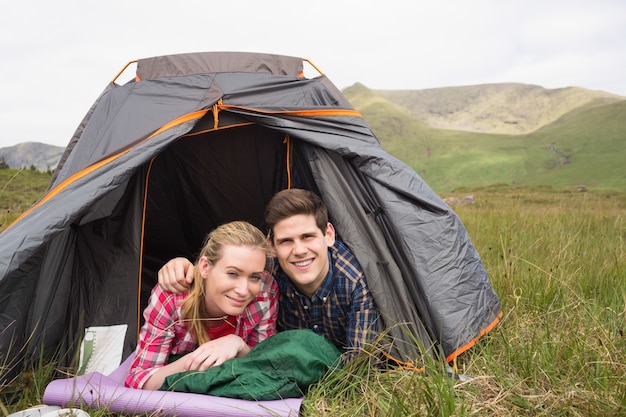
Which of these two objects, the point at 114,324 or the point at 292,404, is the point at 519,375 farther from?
the point at 114,324

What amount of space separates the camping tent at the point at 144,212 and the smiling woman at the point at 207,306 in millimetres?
442

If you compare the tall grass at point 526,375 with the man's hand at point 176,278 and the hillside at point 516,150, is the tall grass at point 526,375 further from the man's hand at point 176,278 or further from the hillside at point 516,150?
the hillside at point 516,150

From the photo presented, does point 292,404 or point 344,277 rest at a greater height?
point 344,277

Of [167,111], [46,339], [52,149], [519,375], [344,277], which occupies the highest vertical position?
[52,149]

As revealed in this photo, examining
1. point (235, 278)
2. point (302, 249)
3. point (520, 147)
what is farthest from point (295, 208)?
point (520, 147)

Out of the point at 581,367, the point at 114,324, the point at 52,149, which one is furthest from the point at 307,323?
the point at 52,149

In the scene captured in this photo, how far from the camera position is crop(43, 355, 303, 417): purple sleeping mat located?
6.84 ft

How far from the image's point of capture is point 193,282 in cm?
267

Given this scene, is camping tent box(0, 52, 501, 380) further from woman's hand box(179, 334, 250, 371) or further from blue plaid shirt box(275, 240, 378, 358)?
woman's hand box(179, 334, 250, 371)

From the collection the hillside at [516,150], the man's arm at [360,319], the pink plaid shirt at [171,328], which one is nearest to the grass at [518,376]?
the man's arm at [360,319]

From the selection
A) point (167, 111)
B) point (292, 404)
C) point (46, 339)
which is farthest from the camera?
point (167, 111)

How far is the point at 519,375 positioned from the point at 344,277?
1.01m

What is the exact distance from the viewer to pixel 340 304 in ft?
9.11

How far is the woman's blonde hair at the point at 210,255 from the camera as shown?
256cm
